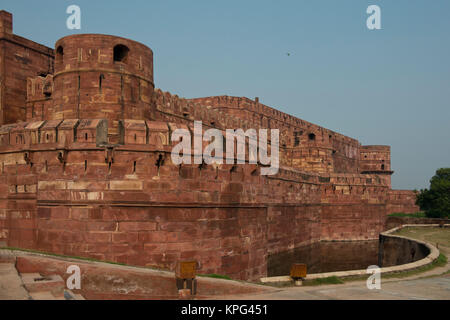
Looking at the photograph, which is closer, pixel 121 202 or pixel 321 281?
pixel 321 281

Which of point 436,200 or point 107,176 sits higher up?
point 107,176

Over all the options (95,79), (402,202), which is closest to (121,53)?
(95,79)

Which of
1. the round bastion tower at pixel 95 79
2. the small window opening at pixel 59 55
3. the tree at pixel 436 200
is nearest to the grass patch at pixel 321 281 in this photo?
the round bastion tower at pixel 95 79

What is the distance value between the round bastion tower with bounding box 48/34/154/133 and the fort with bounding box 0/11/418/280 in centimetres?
3

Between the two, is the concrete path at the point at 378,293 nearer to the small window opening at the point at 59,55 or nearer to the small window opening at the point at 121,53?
the small window opening at the point at 121,53

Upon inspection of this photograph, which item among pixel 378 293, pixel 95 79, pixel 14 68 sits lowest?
pixel 378 293

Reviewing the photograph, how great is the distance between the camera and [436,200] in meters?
40.4

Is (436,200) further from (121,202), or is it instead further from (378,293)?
(121,202)

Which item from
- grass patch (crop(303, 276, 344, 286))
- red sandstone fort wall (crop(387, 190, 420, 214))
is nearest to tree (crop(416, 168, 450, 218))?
red sandstone fort wall (crop(387, 190, 420, 214))

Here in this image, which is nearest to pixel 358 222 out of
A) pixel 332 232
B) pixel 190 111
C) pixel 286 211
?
pixel 332 232

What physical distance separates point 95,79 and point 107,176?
3.68m

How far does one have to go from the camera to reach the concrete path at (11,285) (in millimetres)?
5848

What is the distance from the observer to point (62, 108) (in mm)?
13234

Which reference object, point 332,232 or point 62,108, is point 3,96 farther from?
point 332,232
